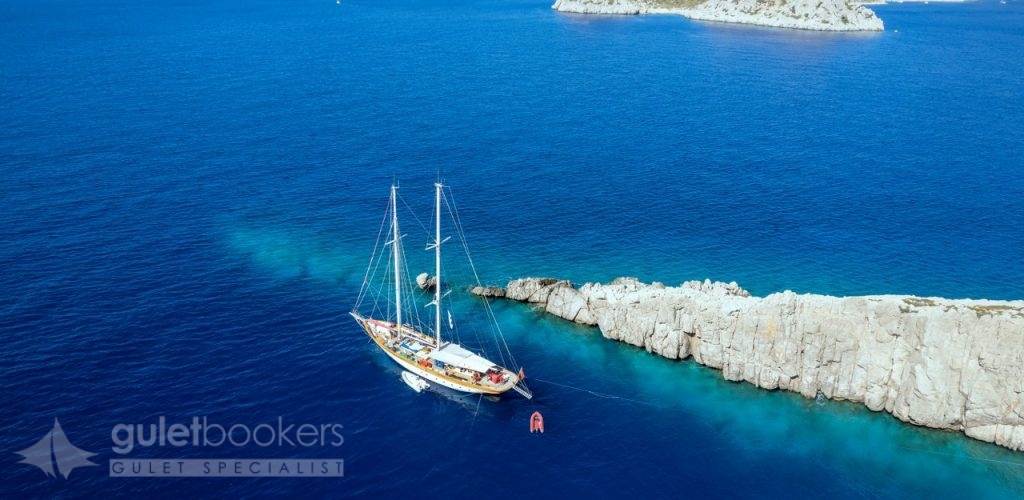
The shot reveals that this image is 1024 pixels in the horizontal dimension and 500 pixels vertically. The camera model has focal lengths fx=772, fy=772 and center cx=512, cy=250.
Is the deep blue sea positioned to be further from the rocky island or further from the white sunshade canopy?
the white sunshade canopy

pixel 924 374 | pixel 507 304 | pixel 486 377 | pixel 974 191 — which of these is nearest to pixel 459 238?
pixel 507 304

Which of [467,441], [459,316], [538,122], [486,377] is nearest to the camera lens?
[467,441]

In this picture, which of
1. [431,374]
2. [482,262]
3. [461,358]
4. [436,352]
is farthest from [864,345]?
[482,262]

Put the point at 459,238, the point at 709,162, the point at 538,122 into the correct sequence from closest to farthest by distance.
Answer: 1. the point at 459,238
2. the point at 709,162
3. the point at 538,122

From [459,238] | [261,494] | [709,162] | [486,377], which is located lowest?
[261,494]

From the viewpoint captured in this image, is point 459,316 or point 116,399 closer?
point 116,399

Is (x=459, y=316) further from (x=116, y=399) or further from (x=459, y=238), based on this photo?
(x=116, y=399)

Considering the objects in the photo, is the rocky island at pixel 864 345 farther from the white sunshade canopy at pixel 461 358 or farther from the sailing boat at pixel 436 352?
the white sunshade canopy at pixel 461 358

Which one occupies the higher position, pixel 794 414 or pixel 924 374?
pixel 924 374
